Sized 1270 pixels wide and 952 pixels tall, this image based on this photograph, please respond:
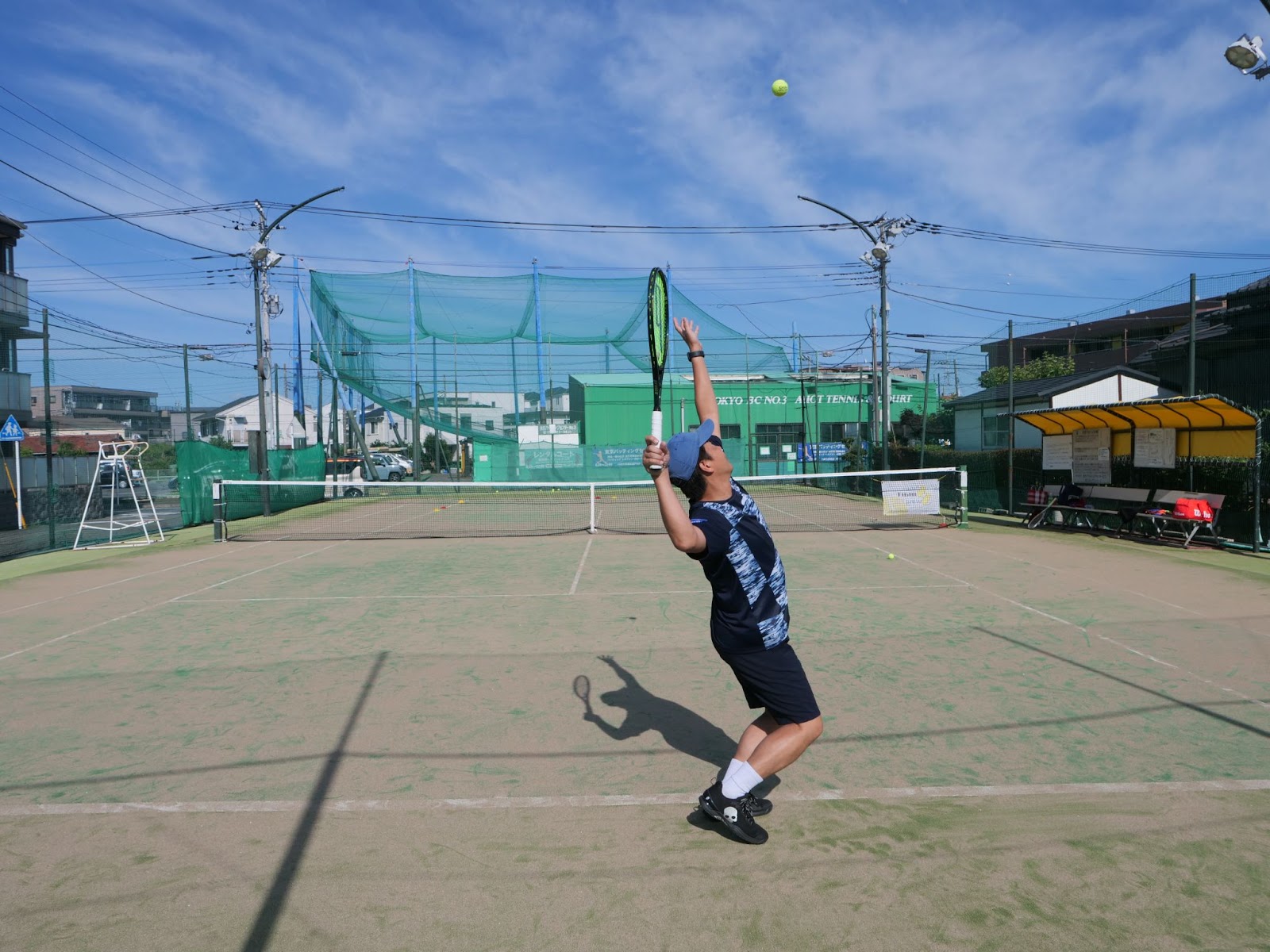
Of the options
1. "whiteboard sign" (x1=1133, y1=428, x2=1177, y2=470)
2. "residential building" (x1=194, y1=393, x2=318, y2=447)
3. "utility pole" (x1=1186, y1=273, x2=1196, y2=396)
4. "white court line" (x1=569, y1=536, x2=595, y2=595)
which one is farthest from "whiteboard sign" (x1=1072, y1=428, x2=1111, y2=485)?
"residential building" (x1=194, y1=393, x2=318, y2=447)

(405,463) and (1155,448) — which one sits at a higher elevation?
(1155,448)

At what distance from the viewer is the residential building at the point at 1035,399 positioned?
29156 millimetres

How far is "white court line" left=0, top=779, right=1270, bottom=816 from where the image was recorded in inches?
167

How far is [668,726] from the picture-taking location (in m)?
5.43

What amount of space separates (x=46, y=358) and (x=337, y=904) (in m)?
16.8

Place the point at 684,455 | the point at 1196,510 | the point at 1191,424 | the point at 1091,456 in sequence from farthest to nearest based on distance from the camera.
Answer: the point at 1091,456
the point at 1191,424
the point at 1196,510
the point at 684,455

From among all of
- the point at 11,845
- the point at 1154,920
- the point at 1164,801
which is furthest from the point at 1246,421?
the point at 11,845

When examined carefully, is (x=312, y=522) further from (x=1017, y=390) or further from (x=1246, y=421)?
(x=1017, y=390)

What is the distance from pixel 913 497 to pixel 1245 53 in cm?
1106

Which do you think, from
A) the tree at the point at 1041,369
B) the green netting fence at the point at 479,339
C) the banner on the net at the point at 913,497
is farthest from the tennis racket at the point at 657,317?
the tree at the point at 1041,369

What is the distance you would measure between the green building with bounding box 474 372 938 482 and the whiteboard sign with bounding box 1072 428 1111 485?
497 inches

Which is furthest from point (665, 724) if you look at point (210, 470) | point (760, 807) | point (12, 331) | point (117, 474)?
point (12, 331)

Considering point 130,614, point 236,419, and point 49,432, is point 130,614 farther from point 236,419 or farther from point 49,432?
point 236,419

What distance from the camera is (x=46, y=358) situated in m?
16.4
